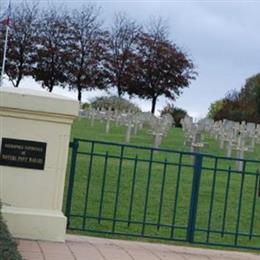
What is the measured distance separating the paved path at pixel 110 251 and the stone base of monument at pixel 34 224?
5.3 inches

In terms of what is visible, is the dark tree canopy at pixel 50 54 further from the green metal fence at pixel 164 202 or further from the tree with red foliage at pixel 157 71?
the green metal fence at pixel 164 202

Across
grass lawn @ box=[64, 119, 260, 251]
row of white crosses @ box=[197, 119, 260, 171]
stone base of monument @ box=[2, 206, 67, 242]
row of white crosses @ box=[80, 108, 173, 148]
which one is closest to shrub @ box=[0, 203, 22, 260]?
stone base of monument @ box=[2, 206, 67, 242]

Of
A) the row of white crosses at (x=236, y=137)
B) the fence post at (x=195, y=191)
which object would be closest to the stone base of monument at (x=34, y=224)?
the fence post at (x=195, y=191)

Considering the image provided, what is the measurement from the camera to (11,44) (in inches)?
2243

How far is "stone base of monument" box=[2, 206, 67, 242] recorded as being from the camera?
316 inches

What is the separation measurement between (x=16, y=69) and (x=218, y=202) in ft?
148

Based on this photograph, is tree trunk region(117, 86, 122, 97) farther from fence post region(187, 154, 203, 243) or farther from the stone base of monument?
the stone base of monument

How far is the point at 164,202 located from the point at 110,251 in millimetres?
4520

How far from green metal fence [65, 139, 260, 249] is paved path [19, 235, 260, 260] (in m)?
0.38

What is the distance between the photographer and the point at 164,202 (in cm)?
1230

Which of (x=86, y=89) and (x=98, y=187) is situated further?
(x=86, y=89)

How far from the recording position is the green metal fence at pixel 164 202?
29.3ft

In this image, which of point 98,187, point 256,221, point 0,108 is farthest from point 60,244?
point 98,187

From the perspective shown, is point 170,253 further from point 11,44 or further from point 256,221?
point 11,44
